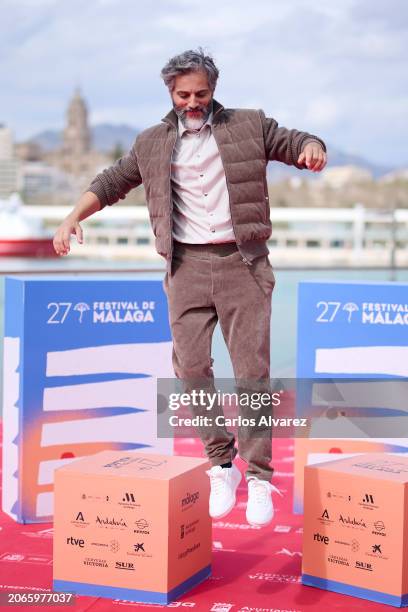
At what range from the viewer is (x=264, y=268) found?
2.68 m

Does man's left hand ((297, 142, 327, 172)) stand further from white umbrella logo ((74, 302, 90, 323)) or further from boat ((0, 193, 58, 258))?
boat ((0, 193, 58, 258))

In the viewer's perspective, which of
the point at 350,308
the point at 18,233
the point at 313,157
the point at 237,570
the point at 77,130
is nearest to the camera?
the point at 313,157

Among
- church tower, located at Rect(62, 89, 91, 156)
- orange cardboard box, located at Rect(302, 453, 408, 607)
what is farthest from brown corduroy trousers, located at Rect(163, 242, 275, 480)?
church tower, located at Rect(62, 89, 91, 156)

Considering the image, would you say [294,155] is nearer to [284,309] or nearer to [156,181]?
[156,181]

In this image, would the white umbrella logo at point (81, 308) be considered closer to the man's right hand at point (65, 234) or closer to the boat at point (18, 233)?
the man's right hand at point (65, 234)

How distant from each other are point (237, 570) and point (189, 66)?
4.63ft

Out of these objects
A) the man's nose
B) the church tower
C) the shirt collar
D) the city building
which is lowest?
the shirt collar

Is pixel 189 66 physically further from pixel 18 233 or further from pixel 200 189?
pixel 18 233

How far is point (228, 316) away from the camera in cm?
265

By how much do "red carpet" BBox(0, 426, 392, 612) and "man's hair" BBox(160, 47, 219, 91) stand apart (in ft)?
4.47

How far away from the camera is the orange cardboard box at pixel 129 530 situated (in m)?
2.44

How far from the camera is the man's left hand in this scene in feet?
8.09

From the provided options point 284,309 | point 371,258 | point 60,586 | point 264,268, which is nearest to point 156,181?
point 264,268

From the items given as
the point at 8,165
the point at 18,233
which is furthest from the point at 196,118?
the point at 8,165
